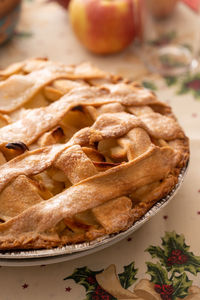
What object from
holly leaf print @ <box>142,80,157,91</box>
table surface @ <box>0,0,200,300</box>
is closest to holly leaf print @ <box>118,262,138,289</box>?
table surface @ <box>0,0,200,300</box>

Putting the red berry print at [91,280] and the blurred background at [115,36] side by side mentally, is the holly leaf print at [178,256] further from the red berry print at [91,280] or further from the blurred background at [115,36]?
the blurred background at [115,36]

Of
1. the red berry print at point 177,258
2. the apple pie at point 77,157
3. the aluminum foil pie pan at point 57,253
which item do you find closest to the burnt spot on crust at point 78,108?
the apple pie at point 77,157

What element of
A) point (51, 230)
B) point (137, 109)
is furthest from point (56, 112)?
point (51, 230)

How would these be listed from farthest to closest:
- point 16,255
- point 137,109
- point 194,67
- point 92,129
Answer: point 194,67 < point 137,109 < point 92,129 < point 16,255

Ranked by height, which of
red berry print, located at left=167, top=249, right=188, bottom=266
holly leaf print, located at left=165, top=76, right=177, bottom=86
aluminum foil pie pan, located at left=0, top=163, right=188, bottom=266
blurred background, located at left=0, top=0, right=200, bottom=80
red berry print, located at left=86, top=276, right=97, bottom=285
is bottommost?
red berry print, located at left=86, top=276, right=97, bottom=285

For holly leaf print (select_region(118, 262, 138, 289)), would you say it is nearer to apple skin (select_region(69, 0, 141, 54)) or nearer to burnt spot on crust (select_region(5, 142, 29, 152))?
burnt spot on crust (select_region(5, 142, 29, 152))

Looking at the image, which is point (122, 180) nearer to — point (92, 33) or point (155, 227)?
point (155, 227)
